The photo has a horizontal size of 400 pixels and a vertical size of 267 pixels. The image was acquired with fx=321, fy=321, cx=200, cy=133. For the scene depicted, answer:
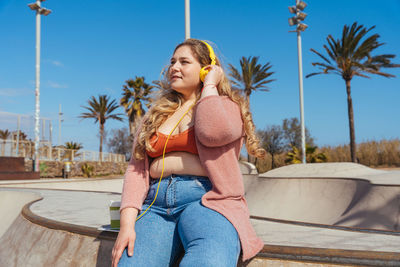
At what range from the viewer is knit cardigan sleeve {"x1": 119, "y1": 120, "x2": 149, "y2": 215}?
215cm

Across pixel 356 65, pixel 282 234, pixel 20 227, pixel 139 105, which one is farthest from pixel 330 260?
pixel 139 105

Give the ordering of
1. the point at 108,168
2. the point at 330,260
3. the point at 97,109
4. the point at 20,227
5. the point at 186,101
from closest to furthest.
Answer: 1. the point at 330,260
2. the point at 186,101
3. the point at 20,227
4. the point at 108,168
5. the point at 97,109

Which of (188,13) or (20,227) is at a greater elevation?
(188,13)

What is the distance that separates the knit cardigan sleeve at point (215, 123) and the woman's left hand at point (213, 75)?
0.18 meters

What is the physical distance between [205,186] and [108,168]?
34.4m

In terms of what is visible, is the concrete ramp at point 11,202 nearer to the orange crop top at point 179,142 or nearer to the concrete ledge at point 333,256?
the orange crop top at point 179,142

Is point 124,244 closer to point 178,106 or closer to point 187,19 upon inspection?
point 178,106

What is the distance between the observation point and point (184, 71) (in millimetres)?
2381

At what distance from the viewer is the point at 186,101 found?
252 cm

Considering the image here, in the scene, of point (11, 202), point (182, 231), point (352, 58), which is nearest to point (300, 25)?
point (352, 58)

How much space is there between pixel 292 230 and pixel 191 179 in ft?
7.14

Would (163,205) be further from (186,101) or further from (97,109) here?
(97,109)

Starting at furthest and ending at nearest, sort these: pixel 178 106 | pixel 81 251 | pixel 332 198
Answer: pixel 332 198 → pixel 81 251 → pixel 178 106

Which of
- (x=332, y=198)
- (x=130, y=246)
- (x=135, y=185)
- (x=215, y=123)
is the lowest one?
(x=332, y=198)
